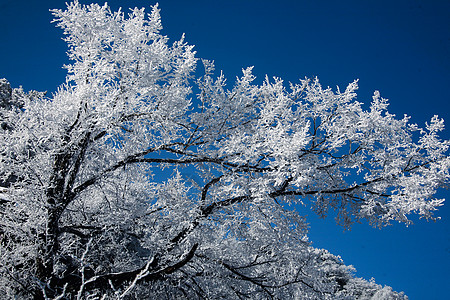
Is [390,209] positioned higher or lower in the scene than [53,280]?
higher

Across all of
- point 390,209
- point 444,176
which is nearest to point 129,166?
point 390,209

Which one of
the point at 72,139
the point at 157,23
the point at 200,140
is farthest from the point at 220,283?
the point at 157,23

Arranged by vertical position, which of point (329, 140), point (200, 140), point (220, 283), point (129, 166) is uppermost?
point (329, 140)

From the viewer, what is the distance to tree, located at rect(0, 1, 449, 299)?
4477 mm

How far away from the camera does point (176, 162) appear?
5582mm

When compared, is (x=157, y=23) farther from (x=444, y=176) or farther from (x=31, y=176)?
(x=444, y=176)

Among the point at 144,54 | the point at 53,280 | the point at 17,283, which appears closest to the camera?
the point at 17,283

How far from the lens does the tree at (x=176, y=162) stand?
4477 mm

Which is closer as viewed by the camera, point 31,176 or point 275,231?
point 31,176

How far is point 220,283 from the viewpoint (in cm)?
589

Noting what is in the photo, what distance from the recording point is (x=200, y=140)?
17.9 feet

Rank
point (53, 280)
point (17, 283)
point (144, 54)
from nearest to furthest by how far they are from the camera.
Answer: point (17, 283)
point (53, 280)
point (144, 54)

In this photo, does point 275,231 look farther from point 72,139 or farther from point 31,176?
point 31,176

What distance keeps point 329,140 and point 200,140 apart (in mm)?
2384
